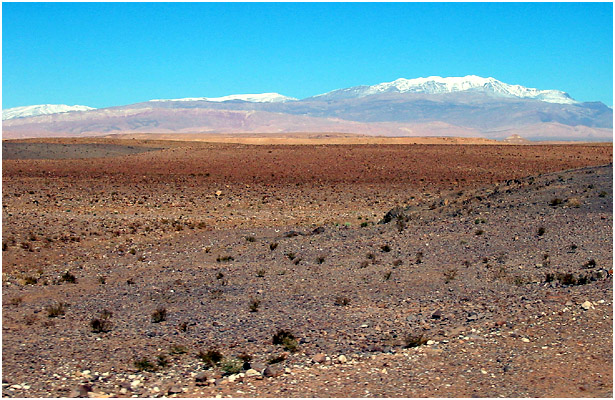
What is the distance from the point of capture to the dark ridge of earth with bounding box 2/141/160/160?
58.5 meters

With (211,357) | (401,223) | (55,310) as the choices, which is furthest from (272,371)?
(401,223)

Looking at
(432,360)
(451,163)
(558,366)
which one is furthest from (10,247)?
(451,163)

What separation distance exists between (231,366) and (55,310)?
407cm

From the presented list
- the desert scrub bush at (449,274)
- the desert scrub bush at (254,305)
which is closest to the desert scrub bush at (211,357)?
the desert scrub bush at (254,305)

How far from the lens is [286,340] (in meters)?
9.01

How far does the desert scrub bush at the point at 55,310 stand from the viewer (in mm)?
10828

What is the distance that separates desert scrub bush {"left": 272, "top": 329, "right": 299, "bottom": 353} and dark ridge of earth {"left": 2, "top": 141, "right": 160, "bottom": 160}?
167ft

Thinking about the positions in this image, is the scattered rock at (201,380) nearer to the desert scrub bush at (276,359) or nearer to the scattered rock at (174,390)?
the scattered rock at (174,390)

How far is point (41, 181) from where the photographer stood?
125 feet

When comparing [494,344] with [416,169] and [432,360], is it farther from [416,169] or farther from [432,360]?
[416,169]

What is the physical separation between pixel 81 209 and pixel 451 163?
2850cm

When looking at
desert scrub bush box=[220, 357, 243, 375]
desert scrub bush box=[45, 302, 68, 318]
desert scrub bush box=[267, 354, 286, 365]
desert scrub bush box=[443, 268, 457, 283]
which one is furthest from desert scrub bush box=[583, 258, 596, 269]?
desert scrub bush box=[45, 302, 68, 318]

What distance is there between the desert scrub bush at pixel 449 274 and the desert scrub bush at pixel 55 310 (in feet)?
21.0

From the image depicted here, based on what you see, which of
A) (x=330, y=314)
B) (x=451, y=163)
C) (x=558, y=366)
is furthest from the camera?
(x=451, y=163)
